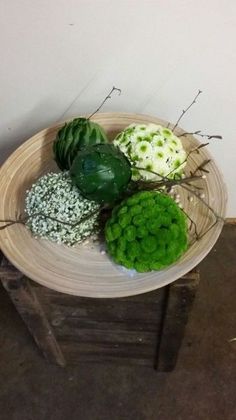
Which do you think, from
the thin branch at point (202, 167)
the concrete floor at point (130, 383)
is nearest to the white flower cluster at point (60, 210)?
the thin branch at point (202, 167)

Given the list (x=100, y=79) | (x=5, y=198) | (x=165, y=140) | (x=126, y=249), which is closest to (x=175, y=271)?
(x=126, y=249)

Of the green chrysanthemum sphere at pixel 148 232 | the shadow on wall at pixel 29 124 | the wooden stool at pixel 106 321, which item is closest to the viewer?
the green chrysanthemum sphere at pixel 148 232

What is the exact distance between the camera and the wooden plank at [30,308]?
2.44 feet

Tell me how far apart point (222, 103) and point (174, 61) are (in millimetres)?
167

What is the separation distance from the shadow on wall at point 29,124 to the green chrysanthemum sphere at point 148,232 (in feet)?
1.30

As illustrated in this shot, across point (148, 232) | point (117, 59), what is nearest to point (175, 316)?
point (148, 232)

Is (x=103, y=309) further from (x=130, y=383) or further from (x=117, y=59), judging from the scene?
(x=117, y=59)

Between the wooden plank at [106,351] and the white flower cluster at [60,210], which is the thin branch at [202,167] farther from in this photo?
the wooden plank at [106,351]

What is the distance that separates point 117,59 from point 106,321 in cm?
53

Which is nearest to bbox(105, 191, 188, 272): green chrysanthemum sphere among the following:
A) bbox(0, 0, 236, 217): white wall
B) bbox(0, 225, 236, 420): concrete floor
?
bbox(0, 0, 236, 217): white wall

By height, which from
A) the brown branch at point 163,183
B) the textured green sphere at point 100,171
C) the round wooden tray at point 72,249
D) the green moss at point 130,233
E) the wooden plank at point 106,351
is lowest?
the wooden plank at point 106,351

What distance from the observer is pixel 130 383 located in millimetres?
1080

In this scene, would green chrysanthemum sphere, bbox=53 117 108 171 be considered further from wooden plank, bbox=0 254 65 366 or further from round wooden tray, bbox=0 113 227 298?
wooden plank, bbox=0 254 65 366

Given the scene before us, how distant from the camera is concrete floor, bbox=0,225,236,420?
1.04m
